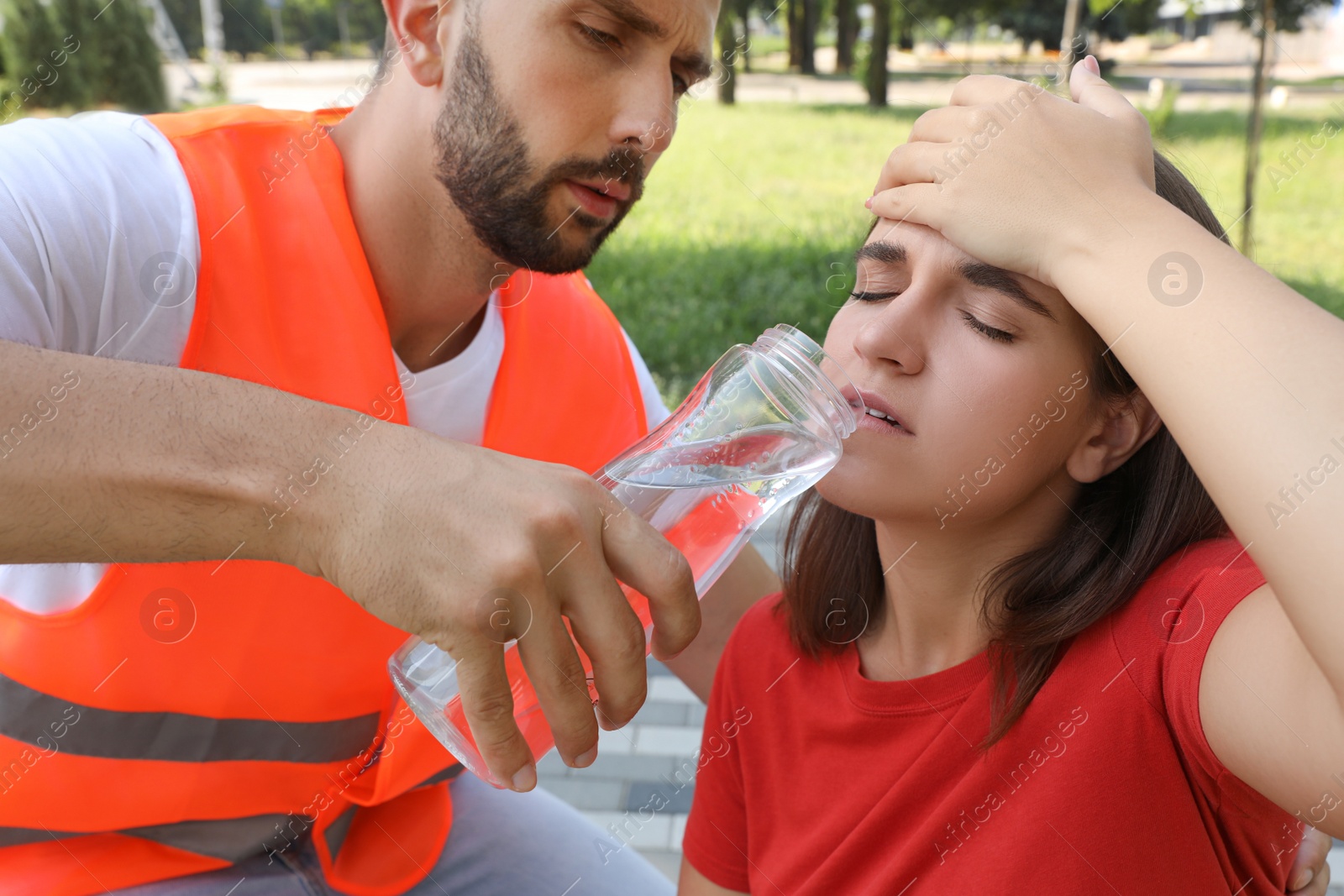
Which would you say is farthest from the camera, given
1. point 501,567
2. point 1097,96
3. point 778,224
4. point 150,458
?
point 778,224

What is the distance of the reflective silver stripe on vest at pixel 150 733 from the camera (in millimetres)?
1861

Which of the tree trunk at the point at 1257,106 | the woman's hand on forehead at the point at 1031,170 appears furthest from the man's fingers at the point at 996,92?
the tree trunk at the point at 1257,106

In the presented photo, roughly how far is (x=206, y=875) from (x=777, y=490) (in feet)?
4.22

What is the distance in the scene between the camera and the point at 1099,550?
1564 mm

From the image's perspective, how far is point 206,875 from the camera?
2000mm

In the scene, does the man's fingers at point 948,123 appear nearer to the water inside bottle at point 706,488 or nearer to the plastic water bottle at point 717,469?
the plastic water bottle at point 717,469

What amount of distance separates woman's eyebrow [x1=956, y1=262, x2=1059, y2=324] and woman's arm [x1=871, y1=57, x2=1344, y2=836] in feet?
0.49

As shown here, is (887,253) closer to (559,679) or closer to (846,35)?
(559,679)

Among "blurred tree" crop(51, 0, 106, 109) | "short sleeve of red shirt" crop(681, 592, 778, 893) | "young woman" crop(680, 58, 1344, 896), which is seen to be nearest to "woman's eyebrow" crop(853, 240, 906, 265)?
"young woman" crop(680, 58, 1344, 896)

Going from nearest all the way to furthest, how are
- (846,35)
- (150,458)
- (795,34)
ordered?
(150,458)
(846,35)
(795,34)

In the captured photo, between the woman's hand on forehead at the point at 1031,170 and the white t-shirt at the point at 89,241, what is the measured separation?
123 cm

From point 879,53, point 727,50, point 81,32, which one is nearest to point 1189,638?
point 81,32

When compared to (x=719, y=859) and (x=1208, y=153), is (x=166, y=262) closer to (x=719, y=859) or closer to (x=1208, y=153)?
(x=719, y=859)

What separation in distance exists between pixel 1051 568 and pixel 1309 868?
526 mm
